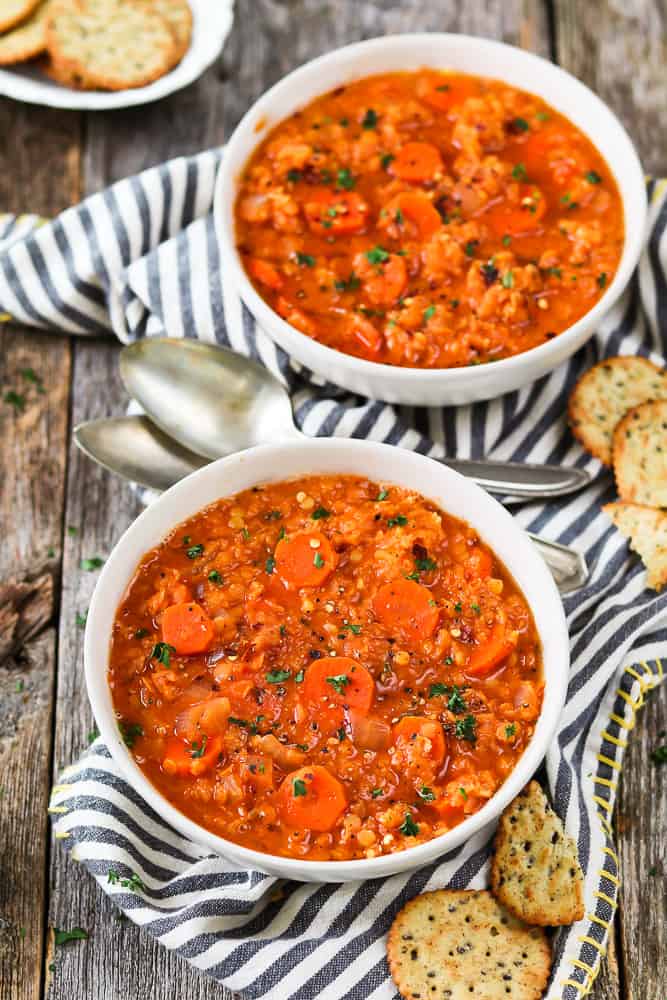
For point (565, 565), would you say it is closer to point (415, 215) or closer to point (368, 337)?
point (368, 337)

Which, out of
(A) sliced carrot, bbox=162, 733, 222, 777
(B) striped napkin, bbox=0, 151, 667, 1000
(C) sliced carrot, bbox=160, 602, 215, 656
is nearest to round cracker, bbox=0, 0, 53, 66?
(B) striped napkin, bbox=0, 151, 667, 1000

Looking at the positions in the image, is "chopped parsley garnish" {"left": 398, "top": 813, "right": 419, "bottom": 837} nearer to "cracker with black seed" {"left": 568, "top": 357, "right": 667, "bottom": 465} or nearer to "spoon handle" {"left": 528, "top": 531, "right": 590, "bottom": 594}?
"spoon handle" {"left": 528, "top": 531, "right": 590, "bottom": 594}

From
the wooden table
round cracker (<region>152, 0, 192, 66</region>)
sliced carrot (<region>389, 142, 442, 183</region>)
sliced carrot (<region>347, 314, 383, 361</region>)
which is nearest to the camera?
the wooden table

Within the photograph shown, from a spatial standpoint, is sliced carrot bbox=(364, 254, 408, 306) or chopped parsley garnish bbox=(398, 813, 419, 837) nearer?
chopped parsley garnish bbox=(398, 813, 419, 837)

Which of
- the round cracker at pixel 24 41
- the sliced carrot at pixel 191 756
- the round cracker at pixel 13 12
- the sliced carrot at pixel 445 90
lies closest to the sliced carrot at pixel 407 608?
the sliced carrot at pixel 191 756

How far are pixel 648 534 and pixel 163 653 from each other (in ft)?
6.62

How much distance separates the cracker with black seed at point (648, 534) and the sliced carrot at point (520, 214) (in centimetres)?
124

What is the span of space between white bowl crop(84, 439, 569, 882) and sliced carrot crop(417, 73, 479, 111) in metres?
2.01

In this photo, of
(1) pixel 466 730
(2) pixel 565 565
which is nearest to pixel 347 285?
(2) pixel 565 565

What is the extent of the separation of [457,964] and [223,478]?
6.13 feet

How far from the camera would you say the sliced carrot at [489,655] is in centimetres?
437

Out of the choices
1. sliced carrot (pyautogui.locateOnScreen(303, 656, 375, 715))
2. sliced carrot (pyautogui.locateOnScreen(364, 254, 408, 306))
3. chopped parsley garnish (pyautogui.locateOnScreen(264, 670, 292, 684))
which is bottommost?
chopped parsley garnish (pyautogui.locateOnScreen(264, 670, 292, 684))

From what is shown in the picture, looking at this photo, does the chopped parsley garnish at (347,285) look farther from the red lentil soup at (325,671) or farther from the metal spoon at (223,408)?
the red lentil soup at (325,671)

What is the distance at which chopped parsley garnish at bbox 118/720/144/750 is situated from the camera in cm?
427
